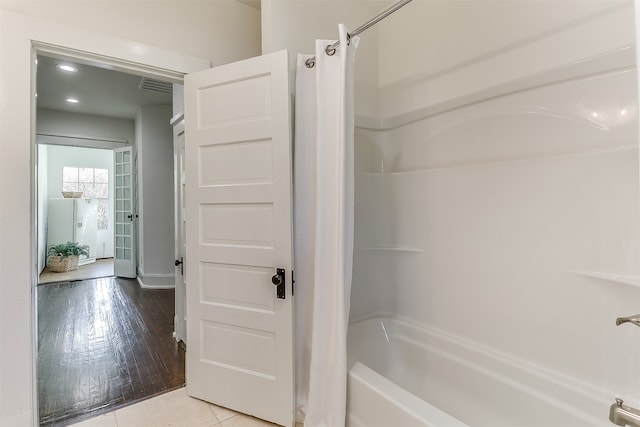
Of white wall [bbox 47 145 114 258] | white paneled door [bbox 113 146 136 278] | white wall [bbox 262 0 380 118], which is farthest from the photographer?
white wall [bbox 47 145 114 258]

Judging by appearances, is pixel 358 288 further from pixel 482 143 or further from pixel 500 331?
pixel 482 143

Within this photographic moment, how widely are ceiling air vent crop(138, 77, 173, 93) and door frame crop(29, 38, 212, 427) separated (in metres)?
2.23

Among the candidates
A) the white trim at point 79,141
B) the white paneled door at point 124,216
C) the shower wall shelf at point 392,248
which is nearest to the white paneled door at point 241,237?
the shower wall shelf at point 392,248

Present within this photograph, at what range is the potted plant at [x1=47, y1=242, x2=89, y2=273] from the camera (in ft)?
18.9

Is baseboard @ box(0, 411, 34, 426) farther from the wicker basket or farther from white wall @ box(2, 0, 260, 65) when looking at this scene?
the wicker basket

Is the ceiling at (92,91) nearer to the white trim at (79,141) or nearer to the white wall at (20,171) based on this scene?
the white trim at (79,141)

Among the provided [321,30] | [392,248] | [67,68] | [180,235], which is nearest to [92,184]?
[67,68]

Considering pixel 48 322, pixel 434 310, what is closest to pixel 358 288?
pixel 434 310

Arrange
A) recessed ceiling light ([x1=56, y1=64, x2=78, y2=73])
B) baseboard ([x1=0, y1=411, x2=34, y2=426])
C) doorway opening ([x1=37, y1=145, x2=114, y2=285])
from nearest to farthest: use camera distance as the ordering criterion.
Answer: baseboard ([x1=0, y1=411, x2=34, y2=426]), recessed ceiling light ([x1=56, y1=64, x2=78, y2=73]), doorway opening ([x1=37, y1=145, x2=114, y2=285])

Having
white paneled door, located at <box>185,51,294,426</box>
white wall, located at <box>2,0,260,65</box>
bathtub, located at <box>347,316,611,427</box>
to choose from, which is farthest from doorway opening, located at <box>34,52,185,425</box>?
bathtub, located at <box>347,316,611,427</box>

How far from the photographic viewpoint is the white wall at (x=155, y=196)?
484cm

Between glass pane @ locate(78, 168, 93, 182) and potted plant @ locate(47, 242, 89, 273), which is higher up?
glass pane @ locate(78, 168, 93, 182)

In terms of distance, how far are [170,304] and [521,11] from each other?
176 inches

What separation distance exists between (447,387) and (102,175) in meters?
8.55
